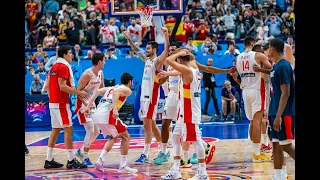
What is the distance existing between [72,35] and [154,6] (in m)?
11.1

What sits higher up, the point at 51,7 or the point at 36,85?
the point at 51,7

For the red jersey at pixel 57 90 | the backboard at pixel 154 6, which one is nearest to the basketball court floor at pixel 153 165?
the red jersey at pixel 57 90

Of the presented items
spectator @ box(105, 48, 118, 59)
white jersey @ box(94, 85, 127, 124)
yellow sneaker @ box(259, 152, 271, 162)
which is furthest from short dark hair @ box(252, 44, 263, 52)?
spectator @ box(105, 48, 118, 59)

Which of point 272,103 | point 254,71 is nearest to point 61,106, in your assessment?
point 254,71

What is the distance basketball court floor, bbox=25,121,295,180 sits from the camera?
31.0ft

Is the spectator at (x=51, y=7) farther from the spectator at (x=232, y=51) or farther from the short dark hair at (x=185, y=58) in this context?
the short dark hair at (x=185, y=58)

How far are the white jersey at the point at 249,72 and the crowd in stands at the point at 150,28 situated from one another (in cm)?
1042

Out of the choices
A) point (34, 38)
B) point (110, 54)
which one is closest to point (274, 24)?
point (110, 54)

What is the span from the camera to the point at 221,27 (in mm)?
23844

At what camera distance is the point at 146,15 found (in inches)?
503

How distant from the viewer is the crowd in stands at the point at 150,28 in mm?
22062

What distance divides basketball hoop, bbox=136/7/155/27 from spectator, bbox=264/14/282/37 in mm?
10810

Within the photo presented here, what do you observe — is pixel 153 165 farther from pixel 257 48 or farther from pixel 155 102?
pixel 257 48
